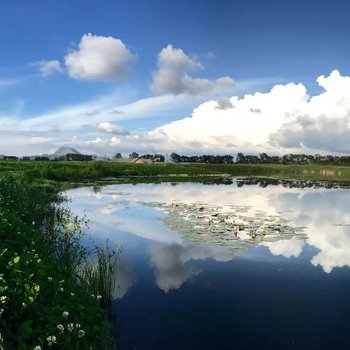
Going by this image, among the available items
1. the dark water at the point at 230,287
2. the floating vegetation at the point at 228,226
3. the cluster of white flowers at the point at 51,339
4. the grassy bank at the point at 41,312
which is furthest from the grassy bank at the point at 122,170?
the cluster of white flowers at the point at 51,339

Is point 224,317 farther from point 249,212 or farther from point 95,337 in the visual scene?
point 249,212

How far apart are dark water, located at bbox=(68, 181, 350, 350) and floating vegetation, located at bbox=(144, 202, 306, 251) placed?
0.36 ft

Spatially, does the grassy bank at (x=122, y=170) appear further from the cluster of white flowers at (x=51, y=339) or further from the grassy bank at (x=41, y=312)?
the cluster of white flowers at (x=51, y=339)

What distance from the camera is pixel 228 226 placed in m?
23.8

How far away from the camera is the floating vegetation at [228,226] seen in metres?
20.4

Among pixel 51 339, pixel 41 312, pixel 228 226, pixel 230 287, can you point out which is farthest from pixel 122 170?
pixel 51 339

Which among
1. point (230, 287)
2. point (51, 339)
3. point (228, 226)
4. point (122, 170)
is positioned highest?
point (122, 170)

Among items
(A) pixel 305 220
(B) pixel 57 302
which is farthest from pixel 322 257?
(B) pixel 57 302

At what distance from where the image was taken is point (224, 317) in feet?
36.0

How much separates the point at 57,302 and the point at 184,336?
4.37m

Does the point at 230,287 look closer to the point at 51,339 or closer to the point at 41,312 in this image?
the point at 41,312

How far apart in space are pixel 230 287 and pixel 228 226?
10.6 m

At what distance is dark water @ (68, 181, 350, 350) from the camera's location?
9969 millimetres

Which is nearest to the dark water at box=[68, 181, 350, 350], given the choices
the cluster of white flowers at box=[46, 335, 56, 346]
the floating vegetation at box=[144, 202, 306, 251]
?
the floating vegetation at box=[144, 202, 306, 251]
